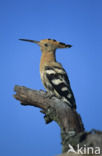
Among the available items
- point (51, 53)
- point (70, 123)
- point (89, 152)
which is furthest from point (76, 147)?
point (51, 53)

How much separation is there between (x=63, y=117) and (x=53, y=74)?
0.54 metres

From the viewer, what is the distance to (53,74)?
3.29 meters

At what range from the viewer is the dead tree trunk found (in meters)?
2.51

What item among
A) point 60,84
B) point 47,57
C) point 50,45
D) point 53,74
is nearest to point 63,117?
point 60,84

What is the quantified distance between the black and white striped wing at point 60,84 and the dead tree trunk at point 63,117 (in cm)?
7

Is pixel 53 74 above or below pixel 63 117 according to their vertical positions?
above

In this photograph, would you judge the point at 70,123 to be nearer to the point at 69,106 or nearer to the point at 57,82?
the point at 69,106

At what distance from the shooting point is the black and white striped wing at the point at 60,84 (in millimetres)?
3146

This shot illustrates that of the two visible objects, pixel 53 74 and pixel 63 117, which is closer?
pixel 63 117

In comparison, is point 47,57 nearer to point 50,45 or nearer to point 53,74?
point 50,45

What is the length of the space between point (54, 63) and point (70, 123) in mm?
845

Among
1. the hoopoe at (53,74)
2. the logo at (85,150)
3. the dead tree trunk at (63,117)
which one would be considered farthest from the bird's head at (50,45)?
the logo at (85,150)

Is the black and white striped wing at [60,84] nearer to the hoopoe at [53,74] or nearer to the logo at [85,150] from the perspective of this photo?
the hoopoe at [53,74]

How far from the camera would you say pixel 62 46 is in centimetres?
359
